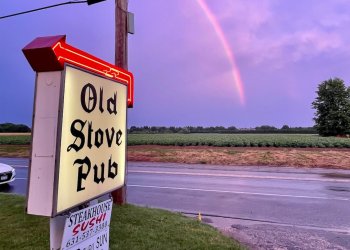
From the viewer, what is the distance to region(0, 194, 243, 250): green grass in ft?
15.6

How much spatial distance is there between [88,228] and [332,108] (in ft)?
191

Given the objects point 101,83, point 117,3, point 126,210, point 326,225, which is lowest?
point 326,225

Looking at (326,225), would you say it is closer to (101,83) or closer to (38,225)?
(38,225)

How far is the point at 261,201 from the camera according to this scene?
898cm

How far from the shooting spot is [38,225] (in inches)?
217

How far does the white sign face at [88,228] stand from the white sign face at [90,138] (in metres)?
0.10

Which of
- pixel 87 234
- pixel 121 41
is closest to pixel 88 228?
pixel 87 234

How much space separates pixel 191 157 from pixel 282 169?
20.3 ft

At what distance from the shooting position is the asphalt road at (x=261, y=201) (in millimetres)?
6039

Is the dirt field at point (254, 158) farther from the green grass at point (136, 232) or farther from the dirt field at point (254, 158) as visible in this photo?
the green grass at point (136, 232)

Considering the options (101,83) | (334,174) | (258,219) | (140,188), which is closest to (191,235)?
(258,219)

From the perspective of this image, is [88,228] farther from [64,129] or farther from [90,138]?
[64,129]

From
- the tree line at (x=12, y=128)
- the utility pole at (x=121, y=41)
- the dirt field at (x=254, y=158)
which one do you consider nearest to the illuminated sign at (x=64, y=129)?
the utility pole at (x=121, y=41)

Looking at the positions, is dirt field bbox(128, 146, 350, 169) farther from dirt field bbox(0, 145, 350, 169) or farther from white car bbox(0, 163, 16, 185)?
white car bbox(0, 163, 16, 185)
